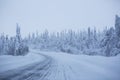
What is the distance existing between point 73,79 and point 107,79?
6.19 feet

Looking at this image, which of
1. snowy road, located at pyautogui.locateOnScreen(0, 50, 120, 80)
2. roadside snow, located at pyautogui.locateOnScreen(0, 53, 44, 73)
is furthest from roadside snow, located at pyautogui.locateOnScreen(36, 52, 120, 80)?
roadside snow, located at pyautogui.locateOnScreen(0, 53, 44, 73)

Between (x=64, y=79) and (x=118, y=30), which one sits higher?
(x=118, y=30)

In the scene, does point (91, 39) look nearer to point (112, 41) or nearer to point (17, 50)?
point (112, 41)

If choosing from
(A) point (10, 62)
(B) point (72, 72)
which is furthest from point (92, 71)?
(A) point (10, 62)

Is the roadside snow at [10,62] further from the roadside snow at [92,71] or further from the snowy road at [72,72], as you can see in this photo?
the roadside snow at [92,71]

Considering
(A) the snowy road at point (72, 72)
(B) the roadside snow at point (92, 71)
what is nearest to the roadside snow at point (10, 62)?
(A) the snowy road at point (72, 72)

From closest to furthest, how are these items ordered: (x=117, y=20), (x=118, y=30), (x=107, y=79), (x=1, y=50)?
(x=107, y=79), (x=118, y=30), (x=117, y=20), (x=1, y=50)

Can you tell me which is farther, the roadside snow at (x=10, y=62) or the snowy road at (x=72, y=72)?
the roadside snow at (x=10, y=62)

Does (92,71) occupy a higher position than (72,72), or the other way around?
(92,71)

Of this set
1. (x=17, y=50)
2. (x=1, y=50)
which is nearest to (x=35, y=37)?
(x=1, y=50)

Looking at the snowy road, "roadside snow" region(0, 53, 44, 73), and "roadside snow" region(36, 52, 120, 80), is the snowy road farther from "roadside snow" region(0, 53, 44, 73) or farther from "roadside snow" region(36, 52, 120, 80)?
"roadside snow" region(0, 53, 44, 73)

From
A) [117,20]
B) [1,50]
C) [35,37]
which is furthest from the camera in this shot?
[35,37]

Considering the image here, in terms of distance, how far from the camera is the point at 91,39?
266 ft

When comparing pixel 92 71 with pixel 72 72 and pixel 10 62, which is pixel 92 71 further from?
pixel 10 62
